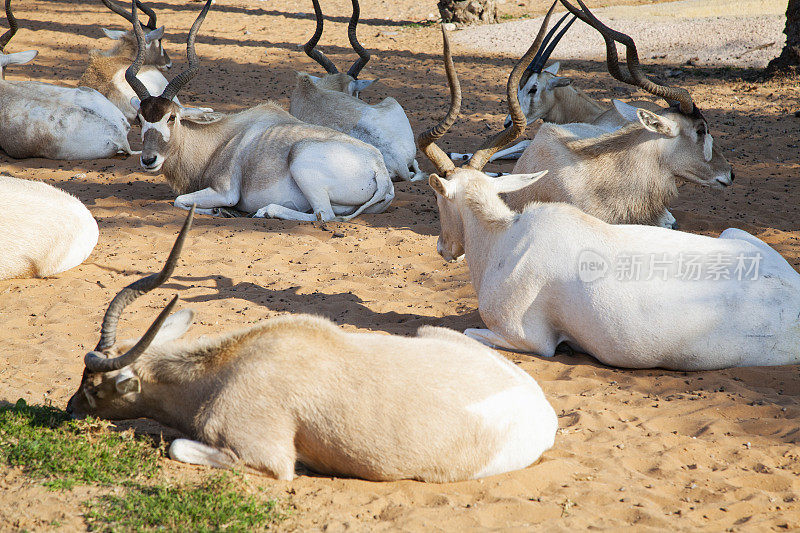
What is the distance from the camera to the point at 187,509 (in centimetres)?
325

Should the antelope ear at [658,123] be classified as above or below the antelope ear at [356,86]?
above

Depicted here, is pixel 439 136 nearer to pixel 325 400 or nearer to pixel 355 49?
pixel 325 400

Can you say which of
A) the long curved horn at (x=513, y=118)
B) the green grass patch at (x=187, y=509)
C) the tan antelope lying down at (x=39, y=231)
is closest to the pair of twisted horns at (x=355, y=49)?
the long curved horn at (x=513, y=118)

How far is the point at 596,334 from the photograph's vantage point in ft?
16.4

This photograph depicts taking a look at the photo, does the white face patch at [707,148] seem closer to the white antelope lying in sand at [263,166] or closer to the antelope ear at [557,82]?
the white antelope lying in sand at [263,166]

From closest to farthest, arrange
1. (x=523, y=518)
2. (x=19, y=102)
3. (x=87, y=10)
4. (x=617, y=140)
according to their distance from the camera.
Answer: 1. (x=523, y=518)
2. (x=617, y=140)
3. (x=19, y=102)
4. (x=87, y=10)

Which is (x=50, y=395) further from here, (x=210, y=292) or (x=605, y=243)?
(x=605, y=243)

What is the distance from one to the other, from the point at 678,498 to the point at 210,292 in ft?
13.5

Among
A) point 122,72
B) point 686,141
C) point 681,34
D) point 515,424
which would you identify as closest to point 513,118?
point 686,141

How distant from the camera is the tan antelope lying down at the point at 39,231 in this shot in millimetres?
6383

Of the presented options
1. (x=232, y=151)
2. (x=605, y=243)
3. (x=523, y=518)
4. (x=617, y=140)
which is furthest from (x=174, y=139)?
(x=523, y=518)

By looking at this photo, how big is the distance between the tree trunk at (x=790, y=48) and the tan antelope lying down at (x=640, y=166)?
7813 mm

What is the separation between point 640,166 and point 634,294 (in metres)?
2.32

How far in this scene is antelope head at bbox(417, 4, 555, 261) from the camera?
18.9 feet
